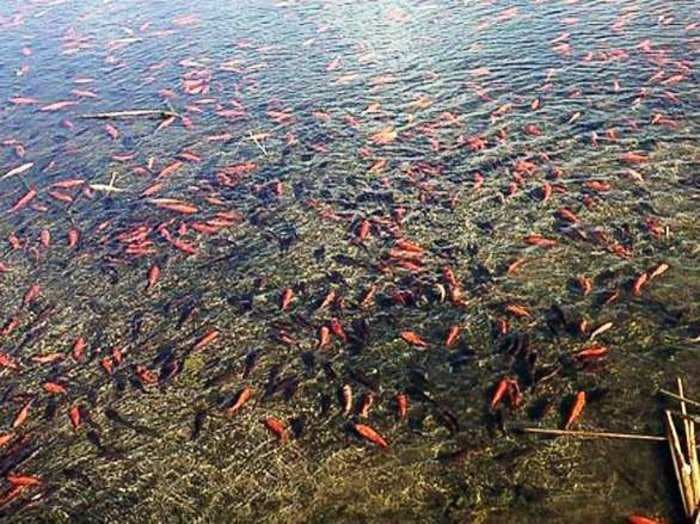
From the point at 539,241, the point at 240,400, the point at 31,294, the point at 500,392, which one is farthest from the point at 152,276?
the point at 539,241

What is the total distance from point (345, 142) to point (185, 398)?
214 inches

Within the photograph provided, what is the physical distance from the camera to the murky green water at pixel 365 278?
520cm

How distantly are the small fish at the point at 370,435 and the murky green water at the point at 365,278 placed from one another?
0.08 meters

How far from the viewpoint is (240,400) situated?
6055 mm

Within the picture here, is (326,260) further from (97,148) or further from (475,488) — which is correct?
(97,148)

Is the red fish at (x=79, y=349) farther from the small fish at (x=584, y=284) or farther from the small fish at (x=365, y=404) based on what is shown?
the small fish at (x=584, y=284)

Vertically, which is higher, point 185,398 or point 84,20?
point 84,20

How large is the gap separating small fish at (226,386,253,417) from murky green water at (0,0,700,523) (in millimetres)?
69

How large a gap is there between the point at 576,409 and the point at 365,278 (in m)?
2.82

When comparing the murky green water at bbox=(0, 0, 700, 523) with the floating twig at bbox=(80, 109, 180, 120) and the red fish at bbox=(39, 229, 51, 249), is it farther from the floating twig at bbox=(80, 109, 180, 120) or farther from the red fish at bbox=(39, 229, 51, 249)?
the floating twig at bbox=(80, 109, 180, 120)

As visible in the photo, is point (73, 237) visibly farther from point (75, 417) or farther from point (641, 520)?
point (641, 520)

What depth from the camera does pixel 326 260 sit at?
25.2 feet

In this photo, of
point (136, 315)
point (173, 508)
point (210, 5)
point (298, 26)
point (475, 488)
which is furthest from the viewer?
point (210, 5)

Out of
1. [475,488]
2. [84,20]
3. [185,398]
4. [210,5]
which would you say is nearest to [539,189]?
[475,488]
